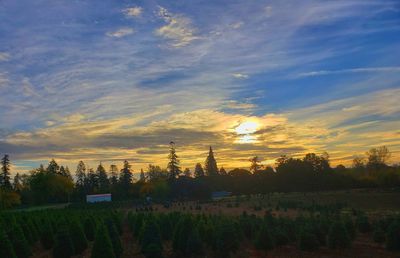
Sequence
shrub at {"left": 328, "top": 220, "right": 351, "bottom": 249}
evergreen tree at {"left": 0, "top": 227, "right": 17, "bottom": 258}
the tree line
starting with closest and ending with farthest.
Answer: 1. evergreen tree at {"left": 0, "top": 227, "right": 17, "bottom": 258}
2. shrub at {"left": 328, "top": 220, "right": 351, "bottom": 249}
3. the tree line

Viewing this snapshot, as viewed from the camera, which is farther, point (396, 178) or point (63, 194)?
point (63, 194)

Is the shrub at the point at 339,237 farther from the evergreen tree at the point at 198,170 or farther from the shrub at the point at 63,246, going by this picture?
the evergreen tree at the point at 198,170

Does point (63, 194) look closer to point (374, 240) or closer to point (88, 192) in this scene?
point (88, 192)

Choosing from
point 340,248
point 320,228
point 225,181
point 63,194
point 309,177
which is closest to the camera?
point 340,248

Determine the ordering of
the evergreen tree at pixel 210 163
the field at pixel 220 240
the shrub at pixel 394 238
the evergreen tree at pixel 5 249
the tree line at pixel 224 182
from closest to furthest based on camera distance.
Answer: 1. the evergreen tree at pixel 5 249
2. the field at pixel 220 240
3. the shrub at pixel 394 238
4. the tree line at pixel 224 182
5. the evergreen tree at pixel 210 163

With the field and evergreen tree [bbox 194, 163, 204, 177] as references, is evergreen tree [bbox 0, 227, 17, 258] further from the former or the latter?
evergreen tree [bbox 194, 163, 204, 177]

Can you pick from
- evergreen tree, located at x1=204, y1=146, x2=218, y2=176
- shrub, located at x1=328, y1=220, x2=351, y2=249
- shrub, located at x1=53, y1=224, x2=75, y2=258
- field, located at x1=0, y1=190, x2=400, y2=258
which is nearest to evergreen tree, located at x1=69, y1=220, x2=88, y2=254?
field, located at x1=0, y1=190, x2=400, y2=258

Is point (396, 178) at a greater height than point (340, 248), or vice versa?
point (396, 178)

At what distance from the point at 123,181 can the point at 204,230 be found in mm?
90525

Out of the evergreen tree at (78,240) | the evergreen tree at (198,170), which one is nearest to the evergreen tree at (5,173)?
the evergreen tree at (198,170)

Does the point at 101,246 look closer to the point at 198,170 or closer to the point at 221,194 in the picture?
the point at 221,194

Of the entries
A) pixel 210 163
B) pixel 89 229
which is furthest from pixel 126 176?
pixel 89 229

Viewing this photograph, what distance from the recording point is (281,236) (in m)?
27.5

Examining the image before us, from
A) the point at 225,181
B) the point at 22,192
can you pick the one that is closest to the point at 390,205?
the point at 225,181
